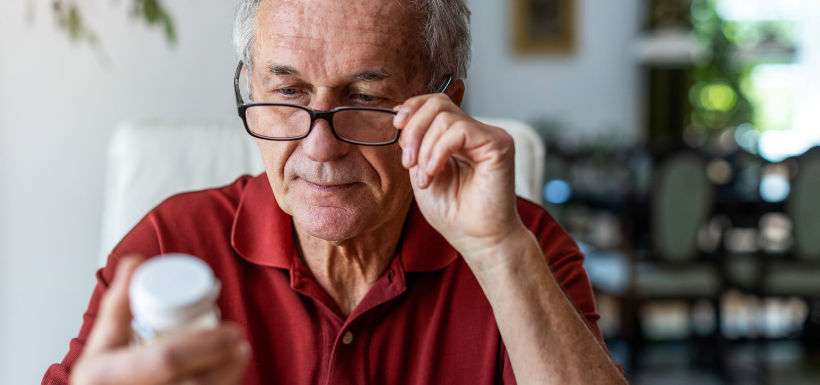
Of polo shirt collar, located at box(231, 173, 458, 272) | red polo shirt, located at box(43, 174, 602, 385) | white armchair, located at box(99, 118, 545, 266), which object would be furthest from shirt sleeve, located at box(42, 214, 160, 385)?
white armchair, located at box(99, 118, 545, 266)

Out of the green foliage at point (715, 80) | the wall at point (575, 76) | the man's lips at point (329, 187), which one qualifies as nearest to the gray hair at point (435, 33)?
the man's lips at point (329, 187)

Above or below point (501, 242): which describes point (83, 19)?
above

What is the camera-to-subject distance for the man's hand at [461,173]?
29.7 inches

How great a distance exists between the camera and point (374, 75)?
0.89 meters

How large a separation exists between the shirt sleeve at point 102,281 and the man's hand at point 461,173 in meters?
0.53

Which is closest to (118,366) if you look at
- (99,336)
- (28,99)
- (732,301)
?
(99,336)

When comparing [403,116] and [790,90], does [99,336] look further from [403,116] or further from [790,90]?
[790,90]

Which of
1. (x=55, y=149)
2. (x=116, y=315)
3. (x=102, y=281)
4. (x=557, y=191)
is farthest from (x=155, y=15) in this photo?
(x=557, y=191)

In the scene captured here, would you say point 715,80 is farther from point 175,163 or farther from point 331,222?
point 331,222

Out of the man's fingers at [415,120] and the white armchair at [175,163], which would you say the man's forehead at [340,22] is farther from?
the white armchair at [175,163]

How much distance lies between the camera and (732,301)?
419cm

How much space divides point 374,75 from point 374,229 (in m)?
0.28

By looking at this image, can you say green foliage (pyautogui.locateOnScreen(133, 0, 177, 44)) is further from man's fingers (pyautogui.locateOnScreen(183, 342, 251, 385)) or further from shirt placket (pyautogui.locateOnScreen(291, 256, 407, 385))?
man's fingers (pyautogui.locateOnScreen(183, 342, 251, 385))

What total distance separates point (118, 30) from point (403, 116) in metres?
1.66
